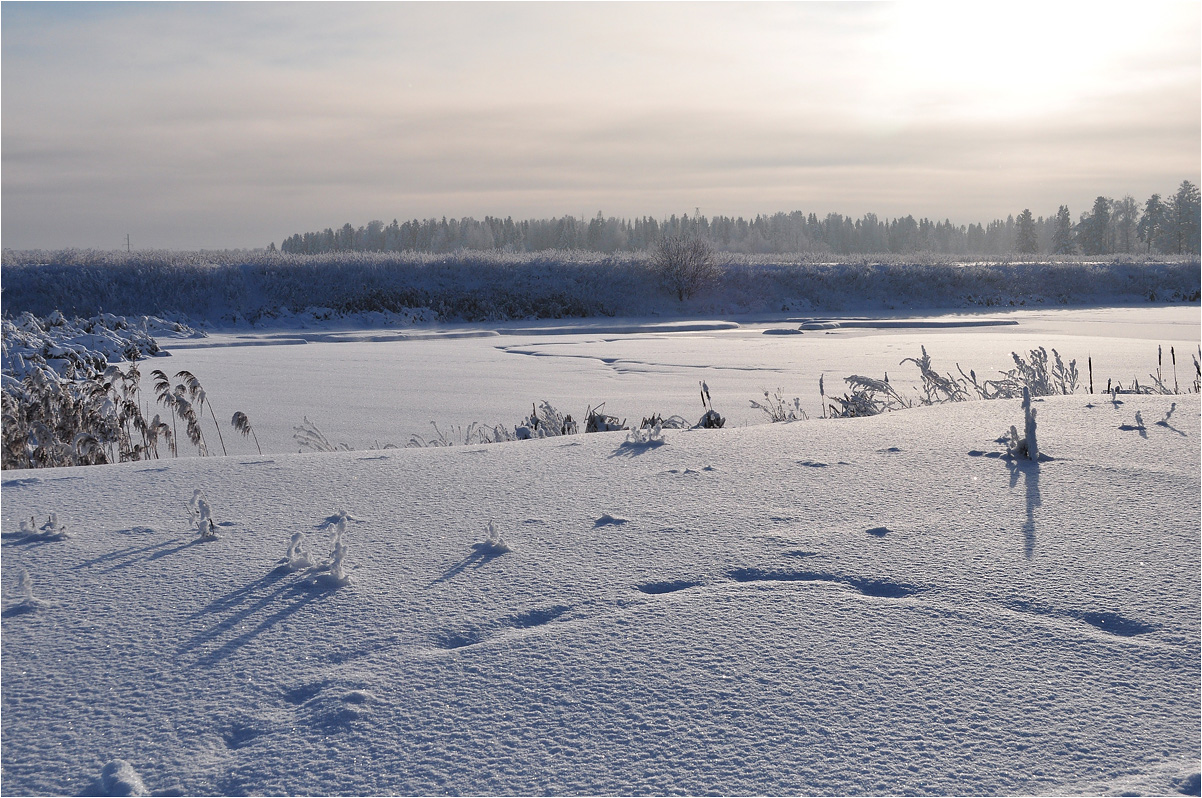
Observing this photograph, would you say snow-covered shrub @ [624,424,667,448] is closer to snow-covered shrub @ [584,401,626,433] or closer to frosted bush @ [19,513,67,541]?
snow-covered shrub @ [584,401,626,433]

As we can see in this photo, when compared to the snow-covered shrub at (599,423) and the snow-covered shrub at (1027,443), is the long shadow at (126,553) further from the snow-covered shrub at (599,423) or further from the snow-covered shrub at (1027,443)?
the snow-covered shrub at (599,423)

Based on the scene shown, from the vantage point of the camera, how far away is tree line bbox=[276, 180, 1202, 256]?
7381 centimetres

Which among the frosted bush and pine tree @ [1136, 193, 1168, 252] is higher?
pine tree @ [1136, 193, 1168, 252]

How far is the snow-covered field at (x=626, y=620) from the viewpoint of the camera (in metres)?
1.26

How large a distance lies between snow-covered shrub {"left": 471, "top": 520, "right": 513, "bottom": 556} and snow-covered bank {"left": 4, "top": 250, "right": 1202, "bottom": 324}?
2219cm

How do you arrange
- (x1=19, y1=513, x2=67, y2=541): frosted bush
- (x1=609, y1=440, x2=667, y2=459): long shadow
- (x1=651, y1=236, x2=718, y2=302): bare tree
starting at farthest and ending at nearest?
(x1=651, y1=236, x2=718, y2=302): bare tree
(x1=609, y1=440, x2=667, y2=459): long shadow
(x1=19, y1=513, x2=67, y2=541): frosted bush

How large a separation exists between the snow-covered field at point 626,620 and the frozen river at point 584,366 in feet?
10.3

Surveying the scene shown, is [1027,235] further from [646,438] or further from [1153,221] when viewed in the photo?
[646,438]

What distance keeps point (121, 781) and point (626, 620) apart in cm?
91

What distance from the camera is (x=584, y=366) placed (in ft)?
36.3

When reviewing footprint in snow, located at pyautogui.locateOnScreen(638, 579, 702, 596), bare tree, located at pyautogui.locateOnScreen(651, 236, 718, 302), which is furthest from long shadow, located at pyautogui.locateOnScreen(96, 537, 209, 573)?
bare tree, located at pyautogui.locateOnScreen(651, 236, 718, 302)

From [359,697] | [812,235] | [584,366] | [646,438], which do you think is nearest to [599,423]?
[646,438]

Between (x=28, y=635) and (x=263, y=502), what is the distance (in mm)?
963

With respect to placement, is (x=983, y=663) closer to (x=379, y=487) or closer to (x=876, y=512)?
(x=876, y=512)
